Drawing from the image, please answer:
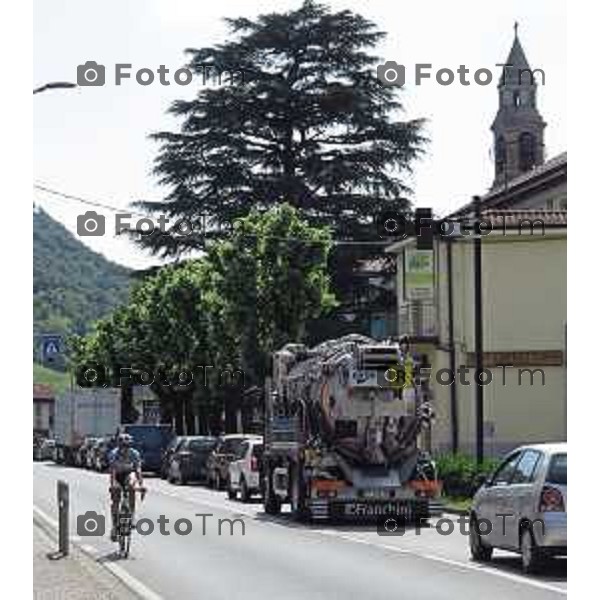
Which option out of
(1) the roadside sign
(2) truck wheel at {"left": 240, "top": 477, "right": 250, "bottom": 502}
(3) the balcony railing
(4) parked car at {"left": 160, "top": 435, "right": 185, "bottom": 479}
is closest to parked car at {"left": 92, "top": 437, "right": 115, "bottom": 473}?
(4) parked car at {"left": 160, "top": 435, "right": 185, "bottom": 479}

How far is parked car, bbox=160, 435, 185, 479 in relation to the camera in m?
49.6

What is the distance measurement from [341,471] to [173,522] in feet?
10.3

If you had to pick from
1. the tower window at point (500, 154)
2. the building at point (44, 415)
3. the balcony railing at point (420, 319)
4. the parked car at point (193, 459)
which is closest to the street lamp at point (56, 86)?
the parked car at point (193, 459)

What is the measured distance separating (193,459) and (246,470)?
10.3 meters

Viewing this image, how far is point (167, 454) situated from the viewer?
51.4 m

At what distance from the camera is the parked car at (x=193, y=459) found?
47.3m

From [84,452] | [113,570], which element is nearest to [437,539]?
[113,570]

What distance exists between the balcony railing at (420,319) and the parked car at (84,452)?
14939 mm

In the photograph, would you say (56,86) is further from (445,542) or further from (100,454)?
(100,454)

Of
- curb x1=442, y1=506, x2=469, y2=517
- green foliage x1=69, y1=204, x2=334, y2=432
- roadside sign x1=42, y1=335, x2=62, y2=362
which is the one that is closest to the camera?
curb x1=442, y1=506, x2=469, y2=517

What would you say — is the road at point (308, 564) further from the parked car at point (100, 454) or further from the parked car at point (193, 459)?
the parked car at point (100, 454)

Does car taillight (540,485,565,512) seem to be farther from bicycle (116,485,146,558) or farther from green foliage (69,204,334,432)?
green foliage (69,204,334,432)
